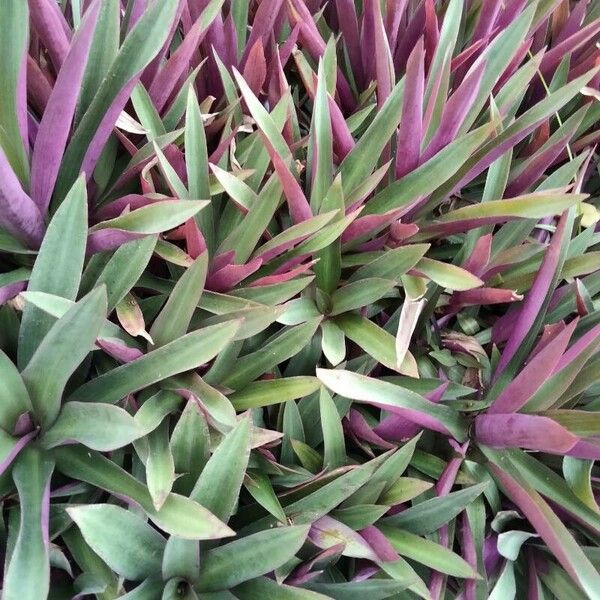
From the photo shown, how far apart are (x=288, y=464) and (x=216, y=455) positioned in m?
0.18

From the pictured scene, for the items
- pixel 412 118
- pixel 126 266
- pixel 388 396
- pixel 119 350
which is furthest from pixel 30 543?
pixel 412 118

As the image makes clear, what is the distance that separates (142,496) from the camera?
0.62 meters

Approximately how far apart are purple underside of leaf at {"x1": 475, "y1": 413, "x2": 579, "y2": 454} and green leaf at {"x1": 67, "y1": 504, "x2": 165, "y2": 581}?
43cm

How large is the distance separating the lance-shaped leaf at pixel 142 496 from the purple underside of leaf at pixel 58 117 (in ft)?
0.97

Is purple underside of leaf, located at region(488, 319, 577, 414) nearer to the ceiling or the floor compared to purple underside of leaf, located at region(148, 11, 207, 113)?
nearer to the floor

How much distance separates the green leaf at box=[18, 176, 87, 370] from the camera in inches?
25.5

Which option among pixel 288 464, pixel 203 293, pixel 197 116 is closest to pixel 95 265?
pixel 203 293

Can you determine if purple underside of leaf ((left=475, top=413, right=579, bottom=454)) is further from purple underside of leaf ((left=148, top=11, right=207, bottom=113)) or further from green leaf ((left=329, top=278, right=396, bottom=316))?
purple underside of leaf ((left=148, top=11, right=207, bottom=113))

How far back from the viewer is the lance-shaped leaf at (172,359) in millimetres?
646

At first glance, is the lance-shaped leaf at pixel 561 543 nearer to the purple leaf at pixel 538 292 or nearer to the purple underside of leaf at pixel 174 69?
the purple leaf at pixel 538 292

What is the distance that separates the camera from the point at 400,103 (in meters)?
0.85

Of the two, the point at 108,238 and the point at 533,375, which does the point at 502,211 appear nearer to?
the point at 533,375

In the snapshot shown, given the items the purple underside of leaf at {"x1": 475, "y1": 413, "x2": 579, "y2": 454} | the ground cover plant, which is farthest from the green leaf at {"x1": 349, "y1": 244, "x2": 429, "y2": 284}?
the purple underside of leaf at {"x1": 475, "y1": 413, "x2": 579, "y2": 454}

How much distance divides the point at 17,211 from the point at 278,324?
1.15 feet
